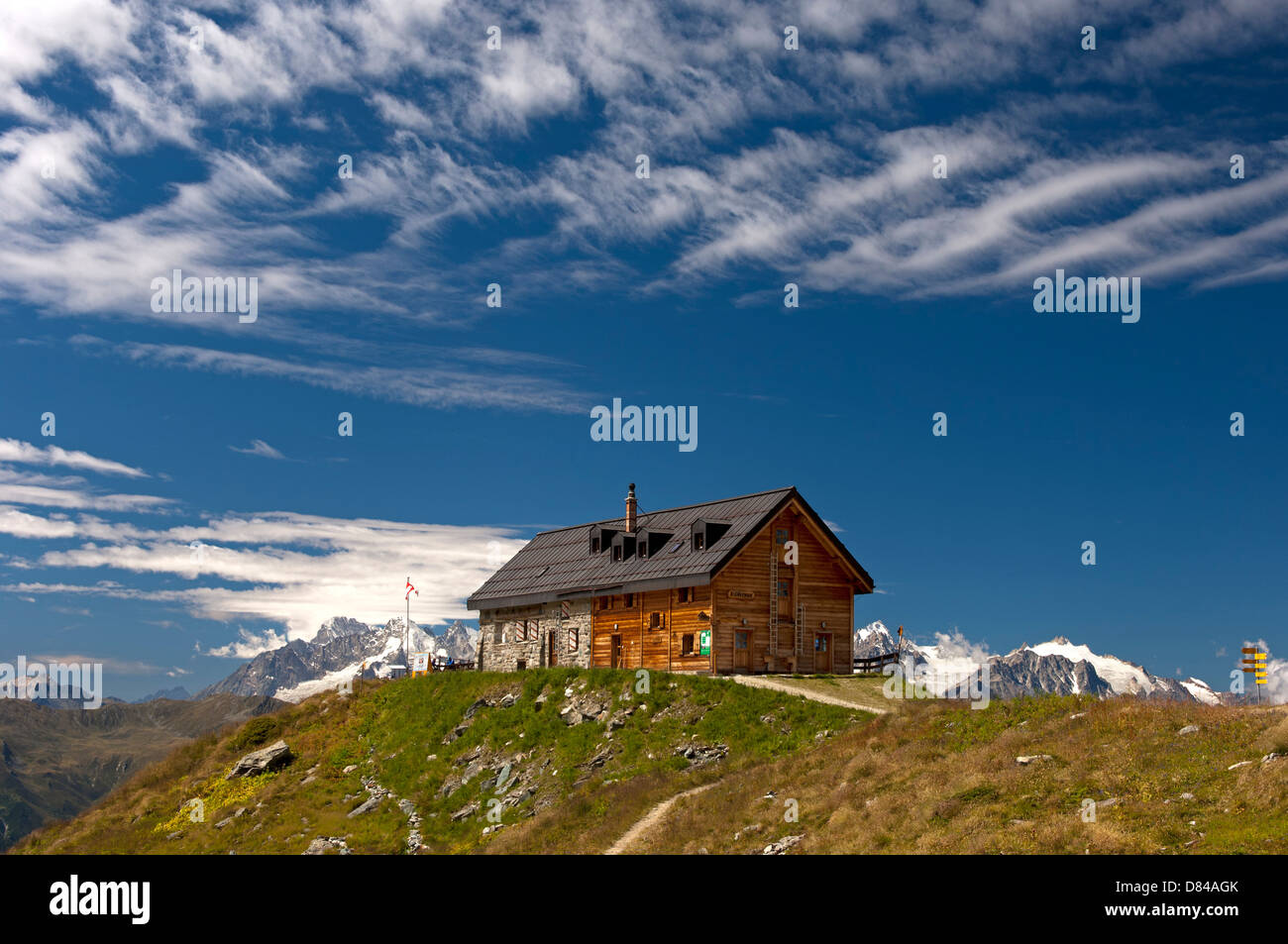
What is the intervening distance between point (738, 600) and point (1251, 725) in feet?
89.4

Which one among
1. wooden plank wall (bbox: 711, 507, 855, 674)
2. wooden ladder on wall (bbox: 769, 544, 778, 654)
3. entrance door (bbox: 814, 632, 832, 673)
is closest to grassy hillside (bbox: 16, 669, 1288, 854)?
wooden ladder on wall (bbox: 769, 544, 778, 654)

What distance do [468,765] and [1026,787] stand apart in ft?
95.1

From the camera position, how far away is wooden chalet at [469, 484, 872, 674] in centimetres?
4941

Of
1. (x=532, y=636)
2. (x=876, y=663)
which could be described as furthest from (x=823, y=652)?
(x=532, y=636)

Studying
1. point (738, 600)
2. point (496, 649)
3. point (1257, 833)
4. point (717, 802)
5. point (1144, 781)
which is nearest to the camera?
point (1257, 833)

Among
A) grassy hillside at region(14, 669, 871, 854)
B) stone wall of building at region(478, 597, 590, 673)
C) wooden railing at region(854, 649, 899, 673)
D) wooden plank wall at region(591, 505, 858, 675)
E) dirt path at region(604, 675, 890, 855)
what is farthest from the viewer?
stone wall of building at region(478, 597, 590, 673)

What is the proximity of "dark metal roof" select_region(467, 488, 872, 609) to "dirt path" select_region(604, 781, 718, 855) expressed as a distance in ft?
48.6

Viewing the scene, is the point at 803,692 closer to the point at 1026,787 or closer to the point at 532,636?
the point at 1026,787

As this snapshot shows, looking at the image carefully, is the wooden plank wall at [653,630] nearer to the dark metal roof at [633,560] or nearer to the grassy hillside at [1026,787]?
the dark metal roof at [633,560]

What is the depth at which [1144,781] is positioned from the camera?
22641mm

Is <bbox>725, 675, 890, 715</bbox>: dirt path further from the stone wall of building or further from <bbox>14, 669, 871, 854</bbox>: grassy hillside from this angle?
the stone wall of building

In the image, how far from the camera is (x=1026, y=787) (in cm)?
2420
